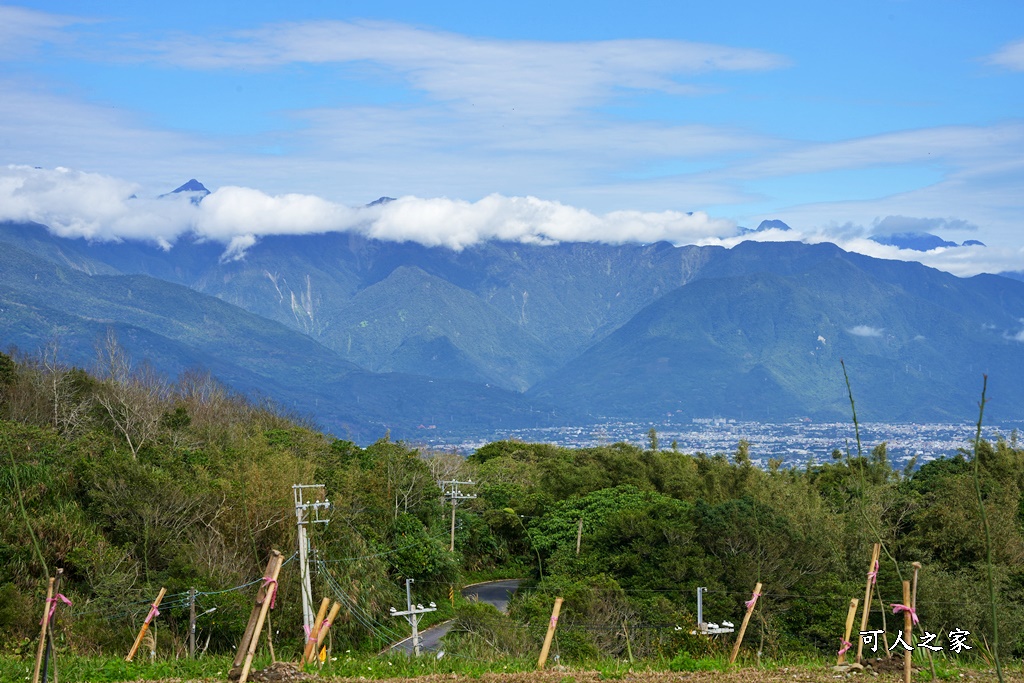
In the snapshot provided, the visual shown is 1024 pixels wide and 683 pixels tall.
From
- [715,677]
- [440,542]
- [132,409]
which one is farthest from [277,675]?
[132,409]

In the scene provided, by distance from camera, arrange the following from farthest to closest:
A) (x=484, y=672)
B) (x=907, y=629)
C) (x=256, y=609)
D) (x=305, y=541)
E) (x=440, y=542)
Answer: (x=440, y=542), (x=305, y=541), (x=484, y=672), (x=907, y=629), (x=256, y=609)

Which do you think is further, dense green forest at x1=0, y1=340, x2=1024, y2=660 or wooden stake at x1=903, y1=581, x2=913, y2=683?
dense green forest at x1=0, y1=340, x2=1024, y2=660

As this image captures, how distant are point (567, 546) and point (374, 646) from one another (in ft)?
34.8

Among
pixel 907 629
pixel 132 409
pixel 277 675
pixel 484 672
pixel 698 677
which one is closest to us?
pixel 907 629

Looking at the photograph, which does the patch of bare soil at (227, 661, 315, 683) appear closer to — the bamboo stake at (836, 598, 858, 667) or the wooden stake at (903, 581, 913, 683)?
the bamboo stake at (836, 598, 858, 667)

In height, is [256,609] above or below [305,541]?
above

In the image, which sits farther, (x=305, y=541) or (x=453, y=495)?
(x=453, y=495)

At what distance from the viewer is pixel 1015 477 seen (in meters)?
45.9

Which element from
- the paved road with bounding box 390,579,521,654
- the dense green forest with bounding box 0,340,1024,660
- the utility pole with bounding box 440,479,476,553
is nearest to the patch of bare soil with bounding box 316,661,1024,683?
the dense green forest with bounding box 0,340,1024,660

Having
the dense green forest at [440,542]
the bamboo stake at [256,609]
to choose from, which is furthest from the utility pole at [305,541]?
the bamboo stake at [256,609]

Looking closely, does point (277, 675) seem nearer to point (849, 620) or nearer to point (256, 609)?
point (256, 609)

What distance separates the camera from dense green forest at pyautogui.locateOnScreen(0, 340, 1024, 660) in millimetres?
25828

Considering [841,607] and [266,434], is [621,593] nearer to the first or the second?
[841,607]

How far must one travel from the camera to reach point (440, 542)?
1522 inches
